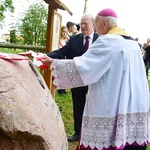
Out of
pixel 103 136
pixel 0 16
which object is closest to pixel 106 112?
pixel 103 136

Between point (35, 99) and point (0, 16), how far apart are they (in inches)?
433

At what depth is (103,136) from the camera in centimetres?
287

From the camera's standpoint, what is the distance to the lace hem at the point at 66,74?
2.93 meters

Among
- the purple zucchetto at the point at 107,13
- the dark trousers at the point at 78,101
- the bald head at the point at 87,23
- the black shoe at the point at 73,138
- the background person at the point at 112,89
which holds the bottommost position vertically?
the black shoe at the point at 73,138

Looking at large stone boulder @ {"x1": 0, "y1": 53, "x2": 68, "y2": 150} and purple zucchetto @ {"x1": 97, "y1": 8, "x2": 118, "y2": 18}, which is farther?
purple zucchetto @ {"x1": 97, "y1": 8, "x2": 118, "y2": 18}

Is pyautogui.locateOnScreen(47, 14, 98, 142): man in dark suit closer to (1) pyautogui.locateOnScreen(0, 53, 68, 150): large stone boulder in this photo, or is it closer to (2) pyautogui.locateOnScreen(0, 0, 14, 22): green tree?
(1) pyautogui.locateOnScreen(0, 53, 68, 150): large stone boulder

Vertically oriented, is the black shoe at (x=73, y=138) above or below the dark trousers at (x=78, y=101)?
below

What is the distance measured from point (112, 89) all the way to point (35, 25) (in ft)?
25.6

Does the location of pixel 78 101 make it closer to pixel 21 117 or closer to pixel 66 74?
pixel 66 74

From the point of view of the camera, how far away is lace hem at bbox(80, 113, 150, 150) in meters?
2.83

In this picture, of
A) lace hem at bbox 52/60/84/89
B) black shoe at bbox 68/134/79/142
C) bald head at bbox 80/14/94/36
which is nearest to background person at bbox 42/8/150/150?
lace hem at bbox 52/60/84/89

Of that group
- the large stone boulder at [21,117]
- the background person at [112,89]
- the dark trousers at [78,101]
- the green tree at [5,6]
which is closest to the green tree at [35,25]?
the green tree at [5,6]

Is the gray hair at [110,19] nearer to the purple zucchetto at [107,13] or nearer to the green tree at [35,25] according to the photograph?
the purple zucchetto at [107,13]

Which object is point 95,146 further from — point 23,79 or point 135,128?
point 23,79
